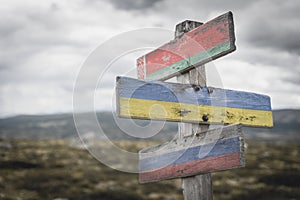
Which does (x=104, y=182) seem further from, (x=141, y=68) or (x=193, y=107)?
(x=193, y=107)

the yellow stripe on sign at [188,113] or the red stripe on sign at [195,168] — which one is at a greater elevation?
the yellow stripe on sign at [188,113]

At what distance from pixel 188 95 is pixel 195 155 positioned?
22.0 inches

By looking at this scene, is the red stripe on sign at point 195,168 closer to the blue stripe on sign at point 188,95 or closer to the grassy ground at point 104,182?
the blue stripe on sign at point 188,95

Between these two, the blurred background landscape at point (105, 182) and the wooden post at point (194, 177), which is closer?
the wooden post at point (194, 177)

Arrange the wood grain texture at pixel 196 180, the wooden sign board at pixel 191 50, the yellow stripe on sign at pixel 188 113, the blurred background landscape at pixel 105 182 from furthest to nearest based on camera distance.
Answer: the blurred background landscape at pixel 105 182
the wood grain texture at pixel 196 180
the wooden sign board at pixel 191 50
the yellow stripe on sign at pixel 188 113

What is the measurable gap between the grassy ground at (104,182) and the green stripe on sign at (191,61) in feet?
57.3

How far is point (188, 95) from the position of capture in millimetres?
3451

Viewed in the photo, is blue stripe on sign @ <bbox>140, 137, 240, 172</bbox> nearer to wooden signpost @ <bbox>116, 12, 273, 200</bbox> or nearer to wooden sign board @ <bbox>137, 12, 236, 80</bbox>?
wooden signpost @ <bbox>116, 12, 273, 200</bbox>

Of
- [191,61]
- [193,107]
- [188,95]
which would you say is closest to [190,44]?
[191,61]

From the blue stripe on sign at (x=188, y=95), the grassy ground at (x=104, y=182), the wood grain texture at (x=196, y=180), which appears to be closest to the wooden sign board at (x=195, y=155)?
Answer: the wood grain texture at (x=196, y=180)

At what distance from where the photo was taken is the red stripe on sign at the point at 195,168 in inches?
126

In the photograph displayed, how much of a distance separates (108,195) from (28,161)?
13.8 meters

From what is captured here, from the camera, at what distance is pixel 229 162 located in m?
3.22

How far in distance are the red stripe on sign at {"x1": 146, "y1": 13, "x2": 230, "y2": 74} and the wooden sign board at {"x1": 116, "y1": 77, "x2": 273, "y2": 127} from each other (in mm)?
398
